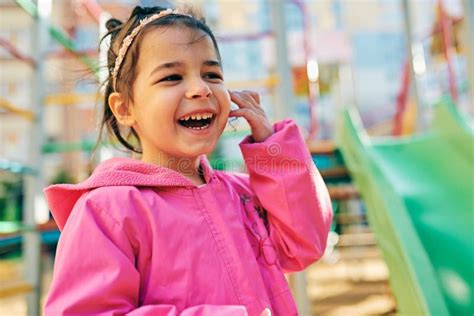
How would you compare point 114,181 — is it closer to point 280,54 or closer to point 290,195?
point 290,195

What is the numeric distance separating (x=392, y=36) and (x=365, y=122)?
66.0 inches

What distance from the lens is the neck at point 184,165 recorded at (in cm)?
82

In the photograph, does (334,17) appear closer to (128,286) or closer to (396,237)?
(396,237)

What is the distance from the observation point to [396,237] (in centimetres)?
132

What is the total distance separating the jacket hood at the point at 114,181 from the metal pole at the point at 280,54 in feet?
3.19

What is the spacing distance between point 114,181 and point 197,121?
0.53 ft

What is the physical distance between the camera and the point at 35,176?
5.50ft

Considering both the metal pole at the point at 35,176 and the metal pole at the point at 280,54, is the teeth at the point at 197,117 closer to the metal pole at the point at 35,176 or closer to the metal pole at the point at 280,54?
the metal pole at the point at 280,54

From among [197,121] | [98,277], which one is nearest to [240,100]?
[197,121]

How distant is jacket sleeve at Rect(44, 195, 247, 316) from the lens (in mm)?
600

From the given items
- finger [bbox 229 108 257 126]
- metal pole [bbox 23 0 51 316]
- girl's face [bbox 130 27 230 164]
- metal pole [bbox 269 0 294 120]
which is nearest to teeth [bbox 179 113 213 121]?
girl's face [bbox 130 27 230 164]

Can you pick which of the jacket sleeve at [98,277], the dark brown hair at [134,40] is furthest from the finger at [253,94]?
the jacket sleeve at [98,277]

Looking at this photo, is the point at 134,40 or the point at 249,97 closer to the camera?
the point at 134,40

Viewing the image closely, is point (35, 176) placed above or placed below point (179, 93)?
Answer: above
